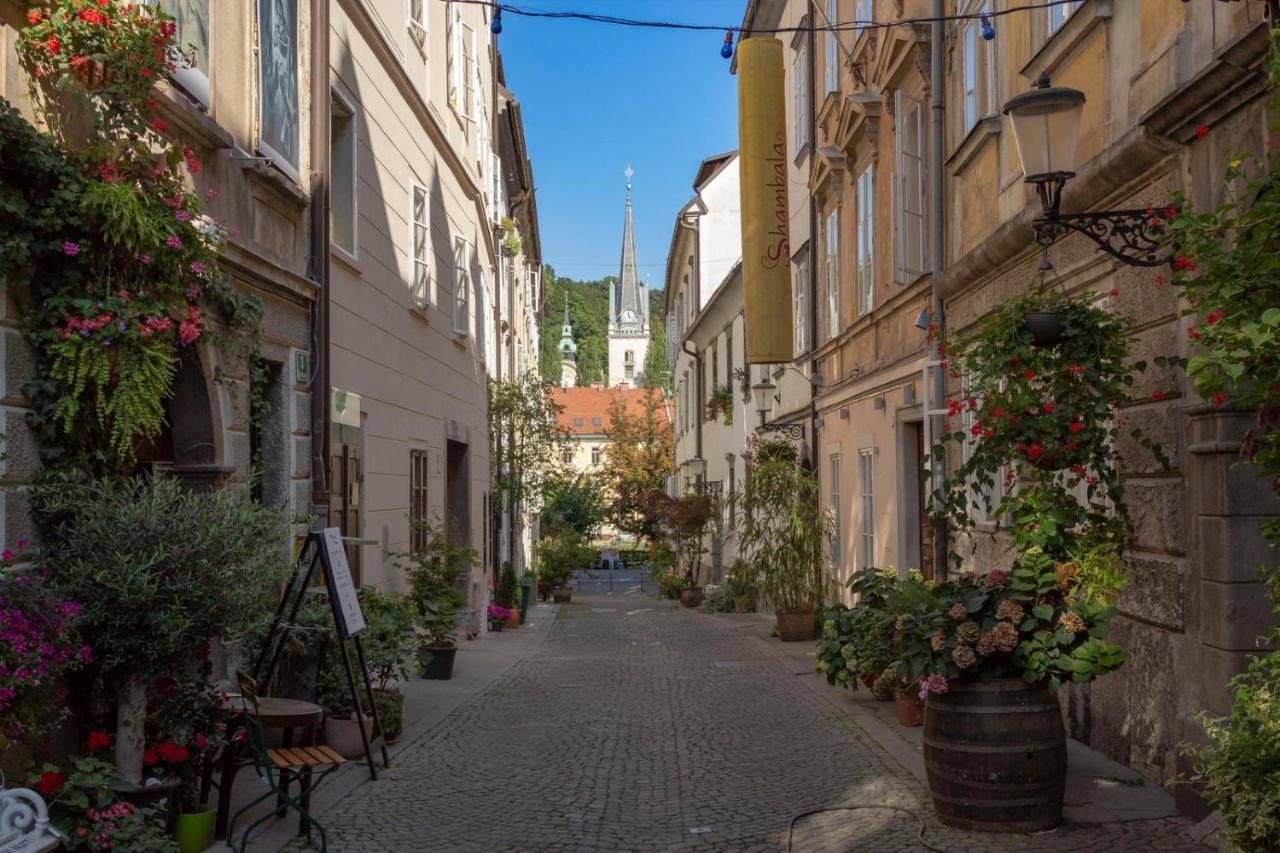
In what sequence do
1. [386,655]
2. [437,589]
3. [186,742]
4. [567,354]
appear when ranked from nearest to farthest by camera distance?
[186,742] → [386,655] → [437,589] → [567,354]

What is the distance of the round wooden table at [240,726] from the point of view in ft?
18.9

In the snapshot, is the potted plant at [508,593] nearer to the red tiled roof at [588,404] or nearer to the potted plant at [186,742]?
the potted plant at [186,742]

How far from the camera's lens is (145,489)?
554 cm

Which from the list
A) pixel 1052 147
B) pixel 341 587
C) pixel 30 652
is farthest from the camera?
pixel 341 587

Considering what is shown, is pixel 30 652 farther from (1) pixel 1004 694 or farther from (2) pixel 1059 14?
(2) pixel 1059 14

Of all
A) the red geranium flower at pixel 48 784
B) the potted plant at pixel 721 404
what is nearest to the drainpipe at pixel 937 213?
the red geranium flower at pixel 48 784

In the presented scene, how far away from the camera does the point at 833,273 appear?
655 inches

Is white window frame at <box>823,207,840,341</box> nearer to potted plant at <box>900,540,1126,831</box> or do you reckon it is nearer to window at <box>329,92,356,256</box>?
window at <box>329,92,356,256</box>

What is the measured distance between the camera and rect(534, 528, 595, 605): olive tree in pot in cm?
3144

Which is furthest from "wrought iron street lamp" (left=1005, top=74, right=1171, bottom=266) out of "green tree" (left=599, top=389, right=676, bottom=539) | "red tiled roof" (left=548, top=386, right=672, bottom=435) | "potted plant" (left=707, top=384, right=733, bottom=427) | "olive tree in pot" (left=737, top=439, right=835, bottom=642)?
"red tiled roof" (left=548, top=386, right=672, bottom=435)

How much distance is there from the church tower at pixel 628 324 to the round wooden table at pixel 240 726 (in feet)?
358

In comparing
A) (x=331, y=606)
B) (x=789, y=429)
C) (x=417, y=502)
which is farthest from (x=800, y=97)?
(x=331, y=606)

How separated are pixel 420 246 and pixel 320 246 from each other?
466cm

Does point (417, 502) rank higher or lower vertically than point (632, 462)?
lower
